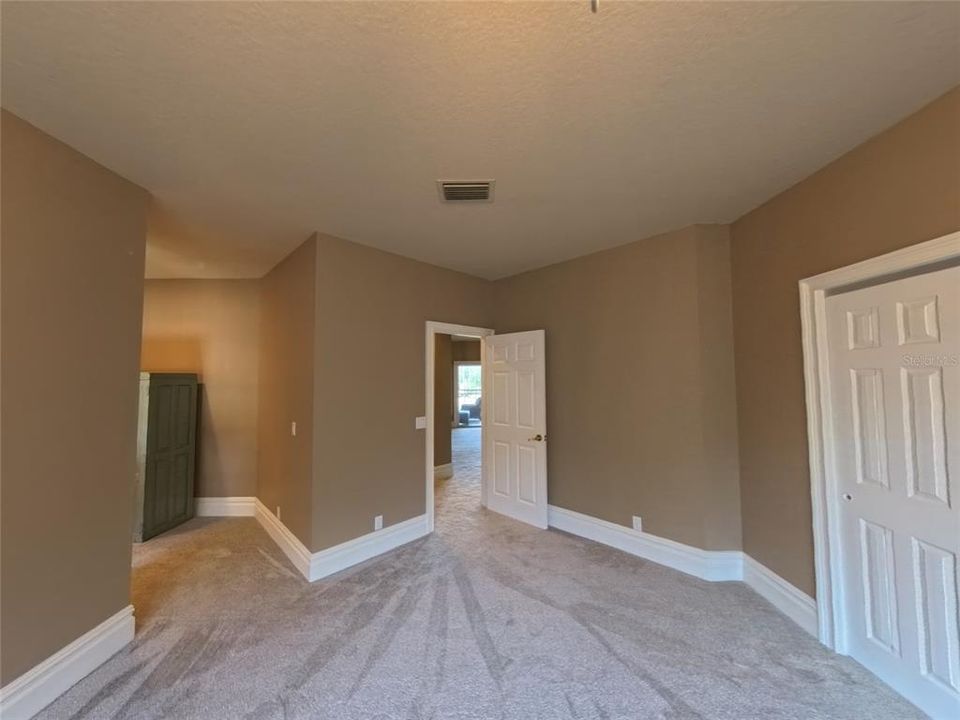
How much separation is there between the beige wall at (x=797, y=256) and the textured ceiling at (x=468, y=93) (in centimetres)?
14

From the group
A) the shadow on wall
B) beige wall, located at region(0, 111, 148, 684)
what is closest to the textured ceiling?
beige wall, located at region(0, 111, 148, 684)

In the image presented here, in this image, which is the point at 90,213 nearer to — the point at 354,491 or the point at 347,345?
the point at 347,345

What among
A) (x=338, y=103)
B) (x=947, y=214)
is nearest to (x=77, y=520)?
(x=338, y=103)

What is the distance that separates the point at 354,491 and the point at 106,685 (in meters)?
1.63

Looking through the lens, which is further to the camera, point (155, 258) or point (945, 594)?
point (155, 258)

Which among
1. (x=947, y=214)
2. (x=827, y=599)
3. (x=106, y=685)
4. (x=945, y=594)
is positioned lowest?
(x=106, y=685)

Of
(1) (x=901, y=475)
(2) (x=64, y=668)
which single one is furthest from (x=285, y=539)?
(1) (x=901, y=475)

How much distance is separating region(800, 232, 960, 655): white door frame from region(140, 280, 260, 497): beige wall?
16.2 feet

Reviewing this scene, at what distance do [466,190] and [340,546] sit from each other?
2.78 m

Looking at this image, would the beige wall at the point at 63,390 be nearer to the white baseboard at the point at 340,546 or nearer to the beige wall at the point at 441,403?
the white baseboard at the point at 340,546

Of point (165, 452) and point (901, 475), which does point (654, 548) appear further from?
point (165, 452)

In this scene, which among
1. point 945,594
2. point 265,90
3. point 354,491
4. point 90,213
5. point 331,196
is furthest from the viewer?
point 354,491

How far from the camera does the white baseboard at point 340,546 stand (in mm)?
3027

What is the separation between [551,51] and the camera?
4.78 feet
